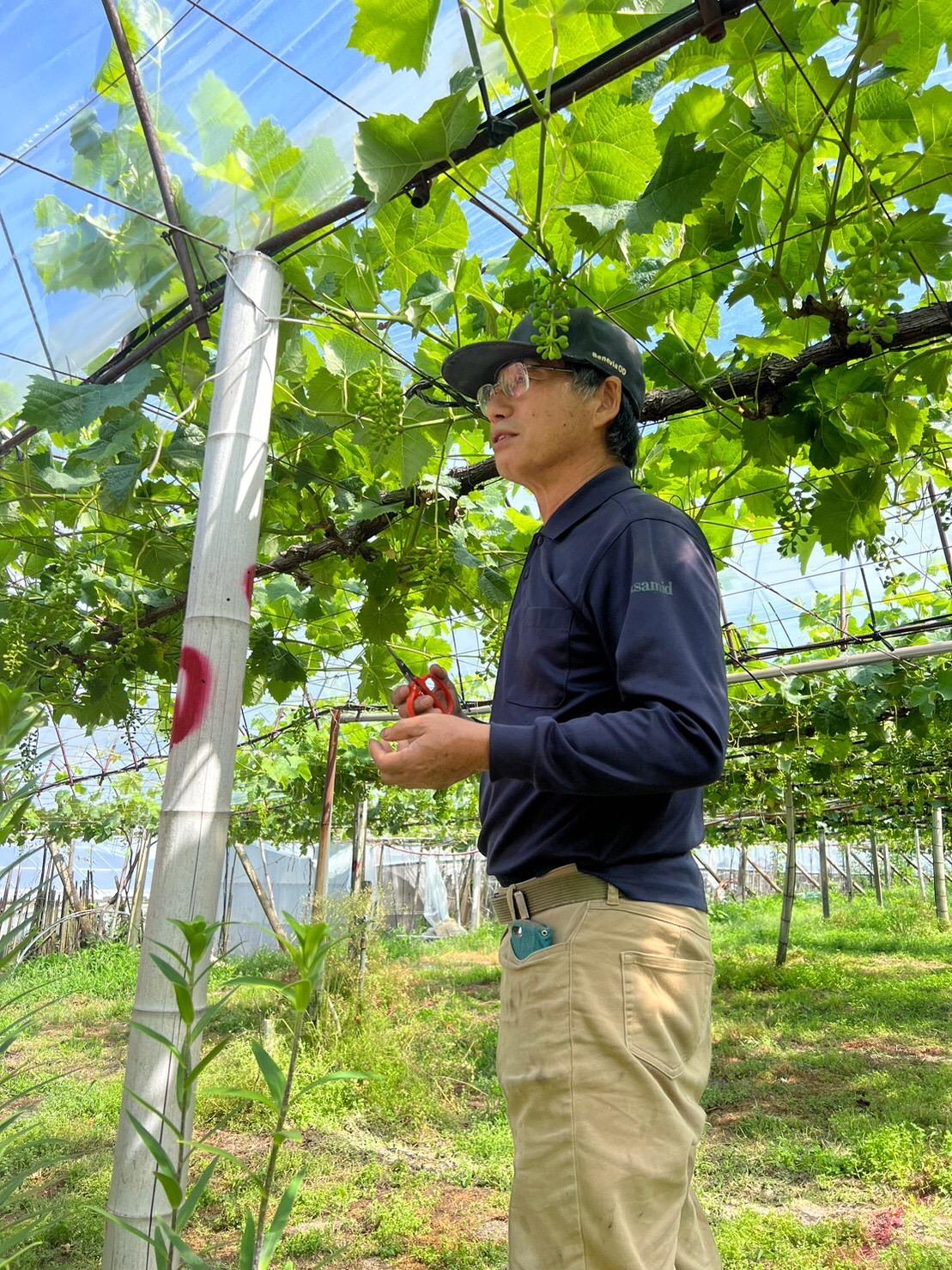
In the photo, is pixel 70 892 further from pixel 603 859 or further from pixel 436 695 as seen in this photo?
pixel 603 859

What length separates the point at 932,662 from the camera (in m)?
6.54

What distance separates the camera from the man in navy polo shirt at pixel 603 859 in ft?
3.84

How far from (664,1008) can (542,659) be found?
50cm

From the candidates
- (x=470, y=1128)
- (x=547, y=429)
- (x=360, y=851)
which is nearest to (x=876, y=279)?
(x=547, y=429)

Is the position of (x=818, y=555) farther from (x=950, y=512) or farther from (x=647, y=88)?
(x=647, y=88)

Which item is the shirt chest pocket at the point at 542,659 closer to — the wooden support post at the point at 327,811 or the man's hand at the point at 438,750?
the man's hand at the point at 438,750

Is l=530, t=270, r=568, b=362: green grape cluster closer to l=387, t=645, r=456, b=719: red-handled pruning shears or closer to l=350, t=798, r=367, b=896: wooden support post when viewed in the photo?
l=387, t=645, r=456, b=719: red-handled pruning shears

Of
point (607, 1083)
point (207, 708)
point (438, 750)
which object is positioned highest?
point (207, 708)

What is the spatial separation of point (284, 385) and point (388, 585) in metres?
0.87

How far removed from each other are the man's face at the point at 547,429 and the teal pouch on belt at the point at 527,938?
2.42 feet

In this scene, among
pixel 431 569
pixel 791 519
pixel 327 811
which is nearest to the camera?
pixel 791 519

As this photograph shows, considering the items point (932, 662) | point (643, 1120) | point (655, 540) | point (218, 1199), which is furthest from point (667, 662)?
point (932, 662)

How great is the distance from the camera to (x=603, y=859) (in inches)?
51.1

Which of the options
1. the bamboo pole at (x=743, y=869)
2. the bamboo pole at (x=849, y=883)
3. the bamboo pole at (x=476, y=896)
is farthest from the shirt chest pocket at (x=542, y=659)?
the bamboo pole at (x=849, y=883)
